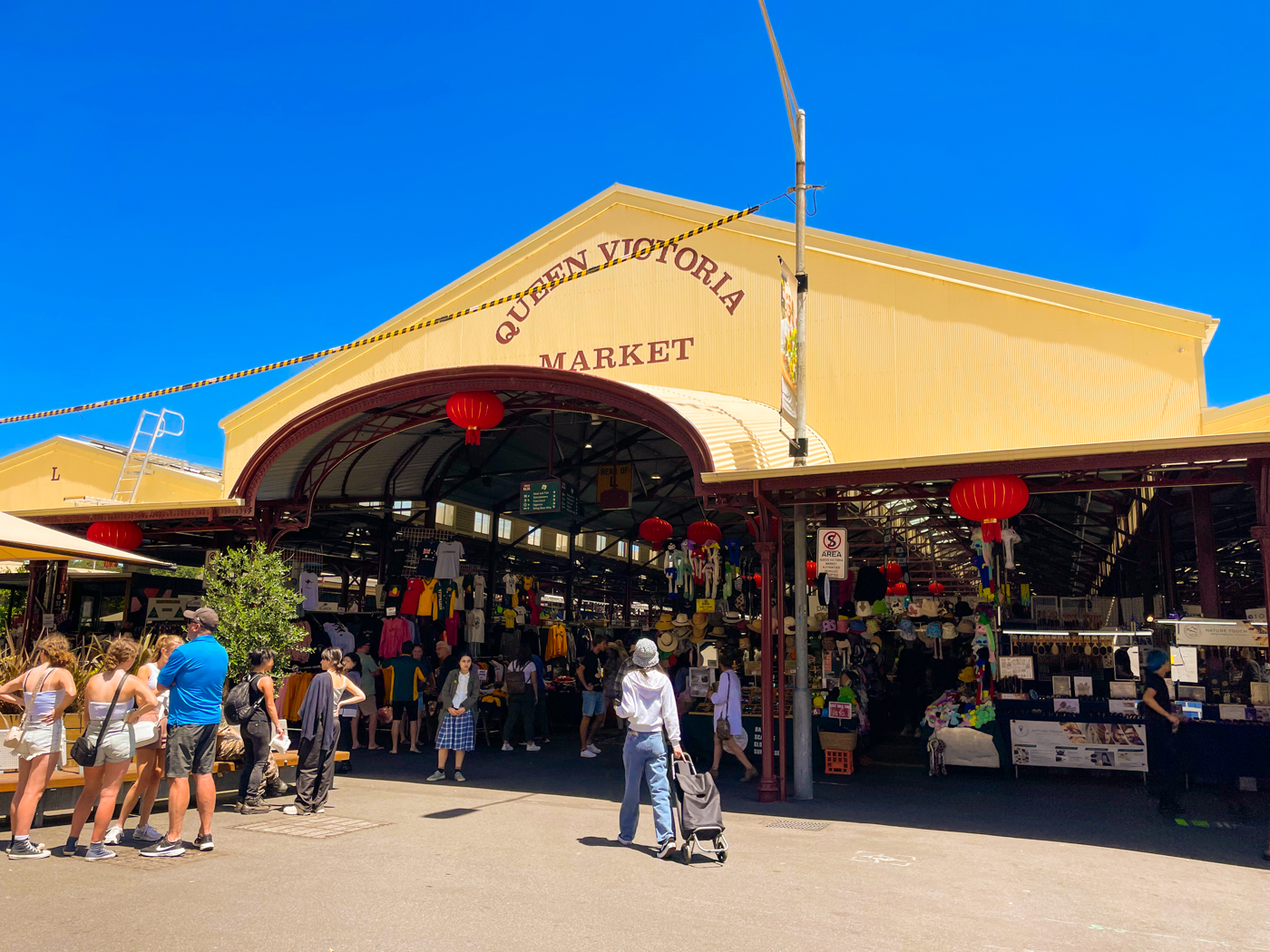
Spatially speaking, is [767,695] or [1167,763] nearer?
[1167,763]

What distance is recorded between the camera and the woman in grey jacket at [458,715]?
38.2 feet

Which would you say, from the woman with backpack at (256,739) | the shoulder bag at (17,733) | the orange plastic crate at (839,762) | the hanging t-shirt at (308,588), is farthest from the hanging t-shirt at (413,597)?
the shoulder bag at (17,733)

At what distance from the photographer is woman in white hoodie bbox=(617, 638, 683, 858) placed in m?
7.71

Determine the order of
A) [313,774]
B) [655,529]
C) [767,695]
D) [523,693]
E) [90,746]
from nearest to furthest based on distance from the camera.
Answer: [90,746] < [313,774] < [767,695] < [523,693] < [655,529]

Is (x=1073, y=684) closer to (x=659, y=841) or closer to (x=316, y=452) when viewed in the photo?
(x=659, y=841)

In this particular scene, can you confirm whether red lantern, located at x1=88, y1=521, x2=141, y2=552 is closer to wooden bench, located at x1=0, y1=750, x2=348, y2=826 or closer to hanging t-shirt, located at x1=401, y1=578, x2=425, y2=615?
hanging t-shirt, located at x1=401, y1=578, x2=425, y2=615

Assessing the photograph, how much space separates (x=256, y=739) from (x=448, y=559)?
308 inches

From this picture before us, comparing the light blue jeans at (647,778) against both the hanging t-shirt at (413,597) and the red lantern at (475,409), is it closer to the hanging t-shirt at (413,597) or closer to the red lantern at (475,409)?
the red lantern at (475,409)

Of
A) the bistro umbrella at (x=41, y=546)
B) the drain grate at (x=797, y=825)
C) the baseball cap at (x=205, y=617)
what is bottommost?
the drain grate at (x=797, y=825)

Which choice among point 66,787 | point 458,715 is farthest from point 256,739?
point 458,715

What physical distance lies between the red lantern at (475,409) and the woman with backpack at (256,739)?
5.02 m

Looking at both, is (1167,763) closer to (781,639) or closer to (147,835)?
(781,639)

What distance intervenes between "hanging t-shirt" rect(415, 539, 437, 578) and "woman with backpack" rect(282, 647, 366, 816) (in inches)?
291

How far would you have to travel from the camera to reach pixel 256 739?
9.28 m
